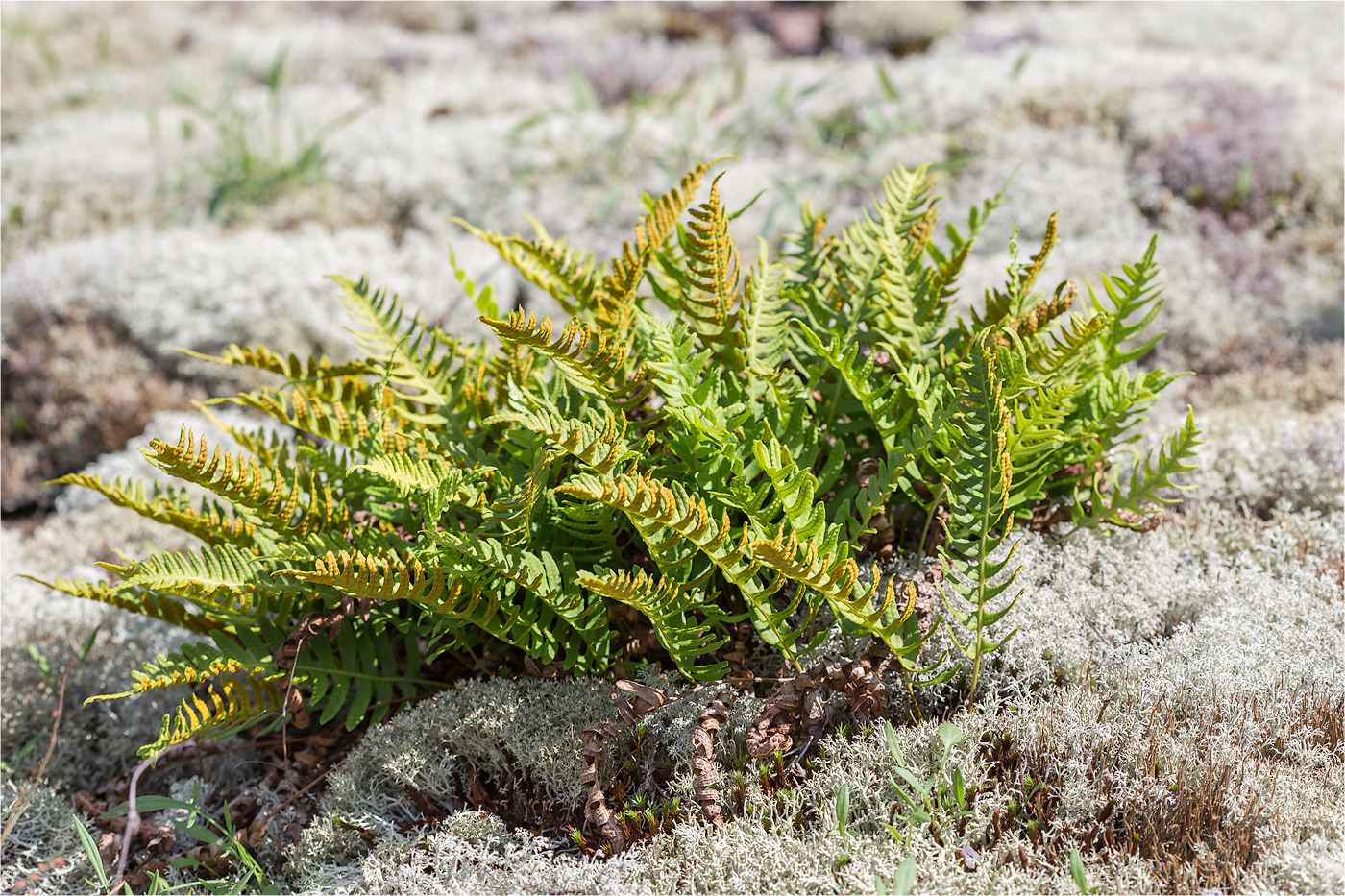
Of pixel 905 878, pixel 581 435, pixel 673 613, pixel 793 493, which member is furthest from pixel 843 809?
pixel 581 435

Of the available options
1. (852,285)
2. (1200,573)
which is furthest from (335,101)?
(1200,573)

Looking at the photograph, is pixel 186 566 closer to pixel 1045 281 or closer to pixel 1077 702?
pixel 1077 702

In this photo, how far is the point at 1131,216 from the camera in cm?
540

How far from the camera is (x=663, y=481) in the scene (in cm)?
228

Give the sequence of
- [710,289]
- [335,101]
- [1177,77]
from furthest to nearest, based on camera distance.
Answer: [335,101], [1177,77], [710,289]

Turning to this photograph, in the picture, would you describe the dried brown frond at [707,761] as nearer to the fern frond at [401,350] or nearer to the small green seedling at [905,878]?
the small green seedling at [905,878]

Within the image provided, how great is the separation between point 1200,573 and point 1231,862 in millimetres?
966

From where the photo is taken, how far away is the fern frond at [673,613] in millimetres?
1962

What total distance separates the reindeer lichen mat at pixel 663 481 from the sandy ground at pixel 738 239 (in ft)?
0.84

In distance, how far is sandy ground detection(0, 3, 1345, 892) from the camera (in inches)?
83.1

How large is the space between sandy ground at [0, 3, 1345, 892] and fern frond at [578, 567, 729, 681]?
34 centimetres

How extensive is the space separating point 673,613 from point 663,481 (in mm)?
327

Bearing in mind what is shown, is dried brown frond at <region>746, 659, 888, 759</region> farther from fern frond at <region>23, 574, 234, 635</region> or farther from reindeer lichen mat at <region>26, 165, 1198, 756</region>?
fern frond at <region>23, 574, 234, 635</region>

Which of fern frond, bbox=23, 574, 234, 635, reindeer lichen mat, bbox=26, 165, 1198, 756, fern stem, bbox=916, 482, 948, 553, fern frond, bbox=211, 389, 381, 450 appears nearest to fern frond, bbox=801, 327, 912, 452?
reindeer lichen mat, bbox=26, 165, 1198, 756
